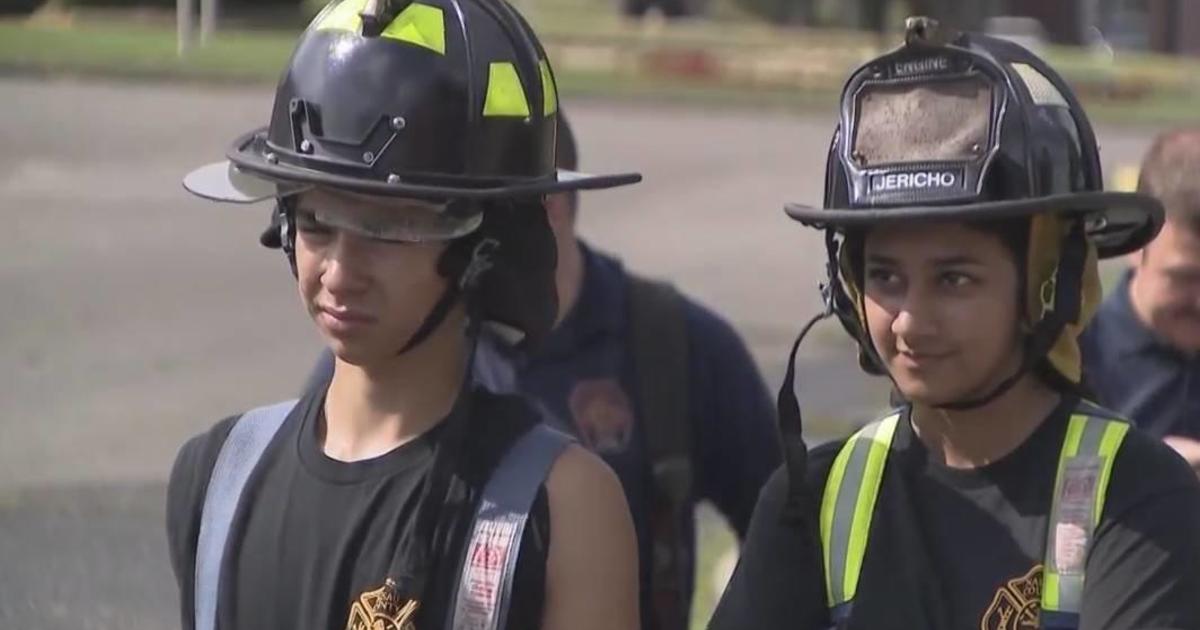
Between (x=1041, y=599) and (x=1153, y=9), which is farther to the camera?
(x=1153, y=9)

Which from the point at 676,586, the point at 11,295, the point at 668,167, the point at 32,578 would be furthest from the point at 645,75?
the point at 676,586

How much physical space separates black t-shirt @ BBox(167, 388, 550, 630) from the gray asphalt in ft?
15.0

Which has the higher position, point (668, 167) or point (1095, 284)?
point (1095, 284)

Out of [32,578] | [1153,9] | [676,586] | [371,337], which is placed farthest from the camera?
[1153,9]

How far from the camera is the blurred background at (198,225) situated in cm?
880

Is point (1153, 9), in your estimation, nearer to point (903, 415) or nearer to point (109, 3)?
point (109, 3)

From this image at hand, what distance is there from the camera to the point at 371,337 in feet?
9.38

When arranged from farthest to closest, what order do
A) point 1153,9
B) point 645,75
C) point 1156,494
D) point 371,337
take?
point 1153,9 < point 645,75 < point 371,337 < point 1156,494

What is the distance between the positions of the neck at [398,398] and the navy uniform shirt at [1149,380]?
174cm

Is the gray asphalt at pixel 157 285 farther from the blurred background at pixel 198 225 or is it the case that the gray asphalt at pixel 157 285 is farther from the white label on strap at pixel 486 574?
the white label on strap at pixel 486 574

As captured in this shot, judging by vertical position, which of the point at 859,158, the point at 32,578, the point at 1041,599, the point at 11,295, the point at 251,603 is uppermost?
the point at 859,158

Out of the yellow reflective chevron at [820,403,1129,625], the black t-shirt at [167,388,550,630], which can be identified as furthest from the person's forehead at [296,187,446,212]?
the yellow reflective chevron at [820,403,1129,625]

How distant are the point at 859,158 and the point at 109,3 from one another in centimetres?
3515

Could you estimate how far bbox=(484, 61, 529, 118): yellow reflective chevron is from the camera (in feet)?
9.55
